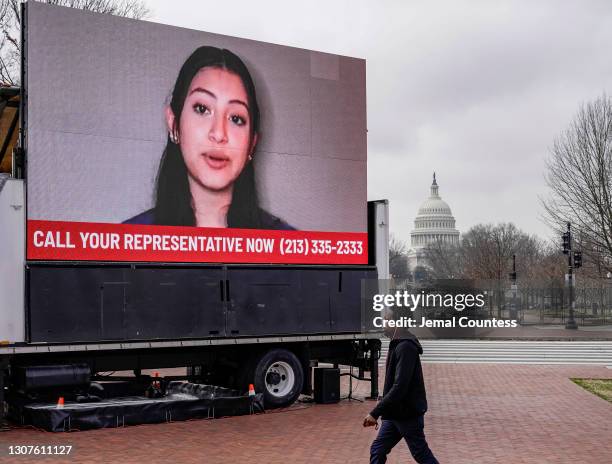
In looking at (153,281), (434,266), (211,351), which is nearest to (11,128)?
(153,281)

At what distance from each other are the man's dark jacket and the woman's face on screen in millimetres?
6692

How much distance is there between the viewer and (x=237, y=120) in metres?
14.4

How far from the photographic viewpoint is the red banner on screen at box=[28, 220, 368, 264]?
12508 millimetres

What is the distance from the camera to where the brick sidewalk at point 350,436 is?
1070 centimetres

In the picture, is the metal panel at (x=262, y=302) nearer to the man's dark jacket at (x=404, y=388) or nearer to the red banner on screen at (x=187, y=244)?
the red banner on screen at (x=187, y=244)

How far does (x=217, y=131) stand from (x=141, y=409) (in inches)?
174

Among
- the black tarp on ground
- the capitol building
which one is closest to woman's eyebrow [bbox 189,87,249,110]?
the black tarp on ground

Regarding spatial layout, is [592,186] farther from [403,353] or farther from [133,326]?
[403,353]

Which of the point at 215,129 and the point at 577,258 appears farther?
the point at 577,258

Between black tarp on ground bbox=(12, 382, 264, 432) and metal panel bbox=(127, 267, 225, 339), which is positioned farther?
metal panel bbox=(127, 267, 225, 339)

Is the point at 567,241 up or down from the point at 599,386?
up

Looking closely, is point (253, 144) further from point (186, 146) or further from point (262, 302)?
point (262, 302)

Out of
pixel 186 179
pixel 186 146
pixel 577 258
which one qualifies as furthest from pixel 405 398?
pixel 577 258

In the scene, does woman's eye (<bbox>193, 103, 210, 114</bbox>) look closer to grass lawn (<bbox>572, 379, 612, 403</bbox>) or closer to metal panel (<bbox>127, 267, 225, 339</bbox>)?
metal panel (<bbox>127, 267, 225, 339</bbox>)
